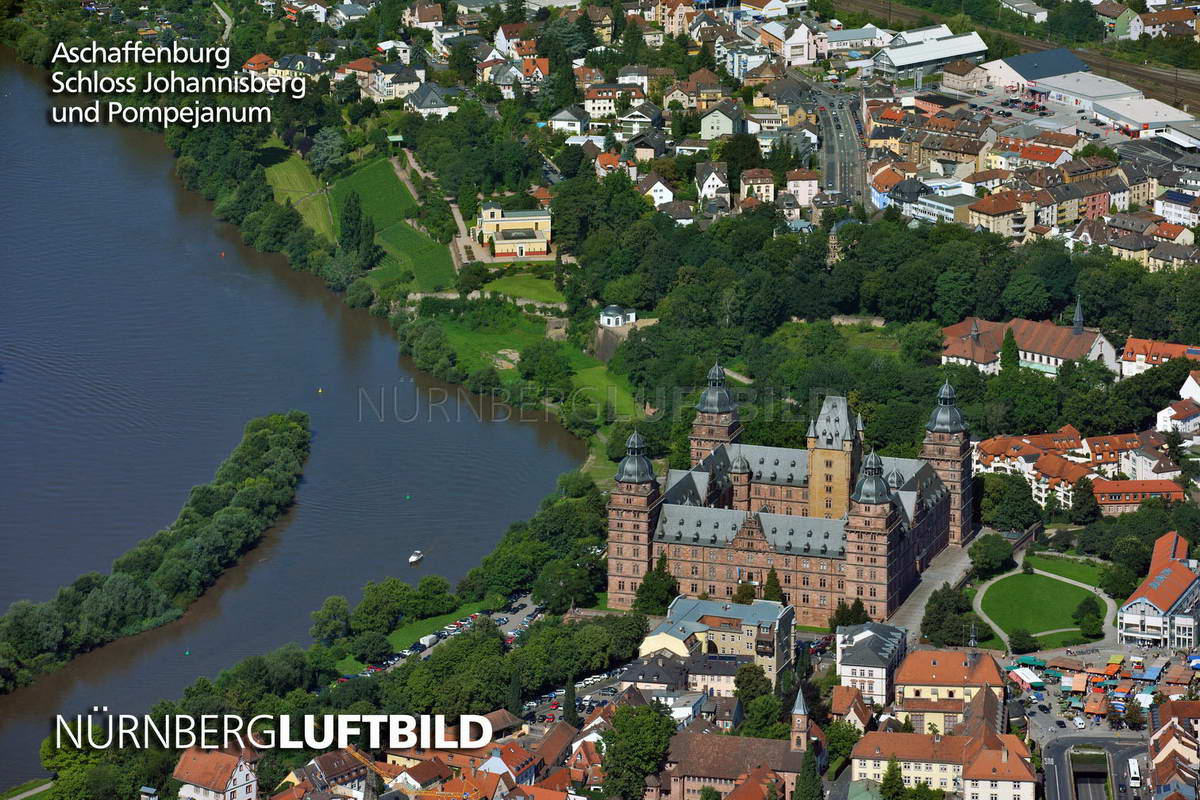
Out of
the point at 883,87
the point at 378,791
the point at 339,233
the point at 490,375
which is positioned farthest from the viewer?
the point at 883,87

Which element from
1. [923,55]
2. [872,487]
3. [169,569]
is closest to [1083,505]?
[872,487]

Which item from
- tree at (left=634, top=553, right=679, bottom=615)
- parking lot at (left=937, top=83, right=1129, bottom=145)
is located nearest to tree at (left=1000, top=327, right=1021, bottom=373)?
tree at (left=634, top=553, right=679, bottom=615)

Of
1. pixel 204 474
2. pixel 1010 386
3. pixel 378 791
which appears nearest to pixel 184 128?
pixel 204 474

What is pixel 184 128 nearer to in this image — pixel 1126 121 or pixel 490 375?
pixel 490 375

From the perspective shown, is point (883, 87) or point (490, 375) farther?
point (883, 87)

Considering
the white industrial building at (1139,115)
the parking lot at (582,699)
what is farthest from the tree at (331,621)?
the white industrial building at (1139,115)
